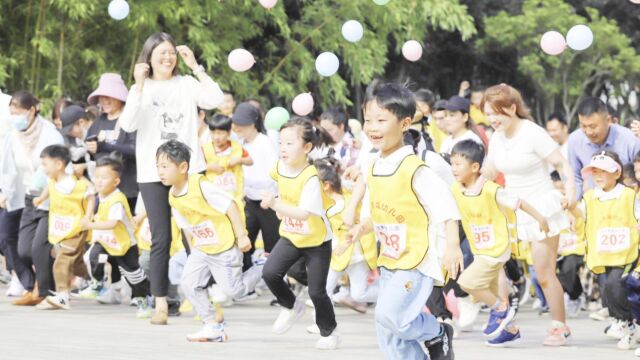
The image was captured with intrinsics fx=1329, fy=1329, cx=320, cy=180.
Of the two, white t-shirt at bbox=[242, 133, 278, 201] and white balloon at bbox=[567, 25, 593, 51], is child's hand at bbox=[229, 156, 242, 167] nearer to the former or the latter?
white t-shirt at bbox=[242, 133, 278, 201]

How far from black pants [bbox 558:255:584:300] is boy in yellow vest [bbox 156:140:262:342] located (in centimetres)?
337

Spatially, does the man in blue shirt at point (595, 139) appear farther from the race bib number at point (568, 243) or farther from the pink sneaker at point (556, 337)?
the pink sneaker at point (556, 337)

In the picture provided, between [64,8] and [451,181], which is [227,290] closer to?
[451,181]

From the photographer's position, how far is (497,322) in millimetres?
9133

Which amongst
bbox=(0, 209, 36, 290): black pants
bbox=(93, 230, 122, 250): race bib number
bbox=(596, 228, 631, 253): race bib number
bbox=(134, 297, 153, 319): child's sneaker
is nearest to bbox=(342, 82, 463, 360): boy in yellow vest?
bbox=(596, 228, 631, 253): race bib number

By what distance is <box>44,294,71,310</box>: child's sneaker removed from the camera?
11.0 m

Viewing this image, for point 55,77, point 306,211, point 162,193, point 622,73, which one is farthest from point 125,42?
point 622,73

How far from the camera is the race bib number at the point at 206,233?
9211 millimetres

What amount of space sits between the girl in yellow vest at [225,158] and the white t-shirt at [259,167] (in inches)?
6.5

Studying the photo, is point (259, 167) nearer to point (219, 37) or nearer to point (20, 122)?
point (20, 122)

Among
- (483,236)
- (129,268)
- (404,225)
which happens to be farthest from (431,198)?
(129,268)

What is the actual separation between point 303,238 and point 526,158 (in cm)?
162

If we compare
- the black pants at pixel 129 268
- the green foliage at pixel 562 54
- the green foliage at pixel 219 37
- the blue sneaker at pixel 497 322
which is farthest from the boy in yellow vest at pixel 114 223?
the green foliage at pixel 562 54

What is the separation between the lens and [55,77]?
18922 mm
